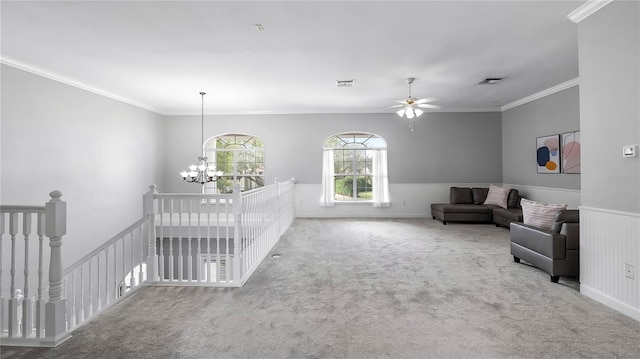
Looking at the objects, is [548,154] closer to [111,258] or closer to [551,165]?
[551,165]

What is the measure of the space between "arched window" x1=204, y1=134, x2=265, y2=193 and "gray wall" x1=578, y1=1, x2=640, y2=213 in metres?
6.60

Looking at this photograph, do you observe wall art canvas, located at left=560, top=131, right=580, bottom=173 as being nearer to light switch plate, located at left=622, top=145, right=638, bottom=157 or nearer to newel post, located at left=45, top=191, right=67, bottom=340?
light switch plate, located at left=622, top=145, right=638, bottom=157

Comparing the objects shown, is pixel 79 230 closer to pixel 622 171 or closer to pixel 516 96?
pixel 622 171

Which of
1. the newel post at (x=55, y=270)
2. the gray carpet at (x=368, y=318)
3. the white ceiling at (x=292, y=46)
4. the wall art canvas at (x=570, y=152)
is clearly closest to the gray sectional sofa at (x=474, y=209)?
the wall art canvas at (x=570, y=152)

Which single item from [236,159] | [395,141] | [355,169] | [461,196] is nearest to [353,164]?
[355,169]

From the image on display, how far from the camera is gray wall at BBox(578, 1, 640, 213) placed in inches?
97.3

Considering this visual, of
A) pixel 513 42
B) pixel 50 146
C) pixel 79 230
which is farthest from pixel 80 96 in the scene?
pixel 513 42

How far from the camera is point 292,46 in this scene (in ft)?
12.2

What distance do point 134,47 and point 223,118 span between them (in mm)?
4137

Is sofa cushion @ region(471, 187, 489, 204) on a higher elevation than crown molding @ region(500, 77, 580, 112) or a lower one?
lower

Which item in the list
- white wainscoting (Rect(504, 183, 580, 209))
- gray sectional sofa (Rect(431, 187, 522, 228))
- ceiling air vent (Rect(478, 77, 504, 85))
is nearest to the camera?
ceiling air vent (Rect(478, 77, 504, 85))

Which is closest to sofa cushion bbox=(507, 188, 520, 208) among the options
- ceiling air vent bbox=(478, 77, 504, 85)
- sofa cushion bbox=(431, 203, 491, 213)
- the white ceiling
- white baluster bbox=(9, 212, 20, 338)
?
sofa cushion bbox=(431, 203, 491, 213)

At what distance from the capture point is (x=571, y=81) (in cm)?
530

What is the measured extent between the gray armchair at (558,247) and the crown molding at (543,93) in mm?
3188
